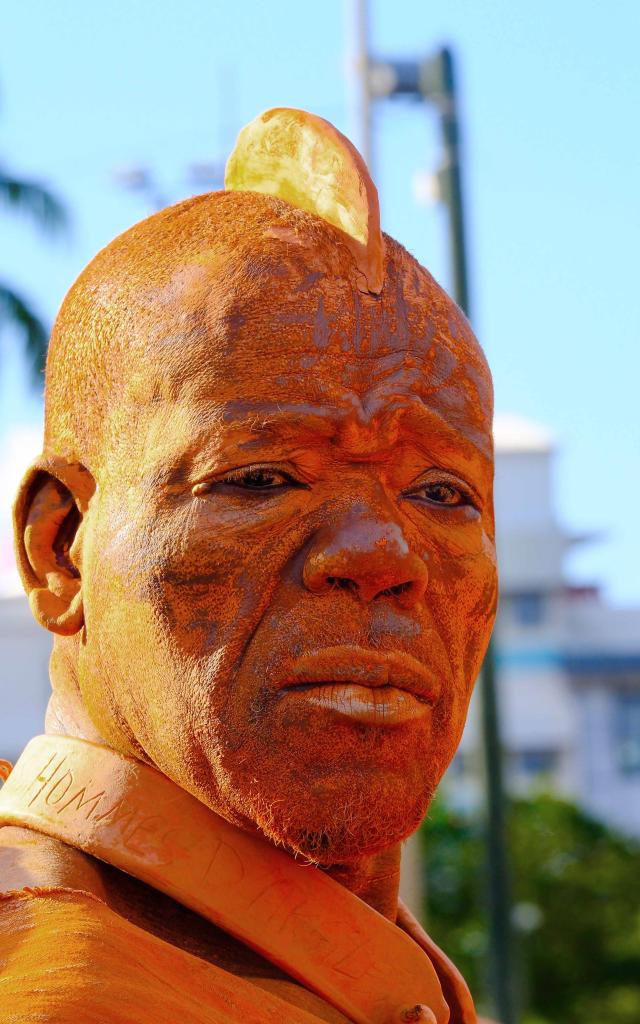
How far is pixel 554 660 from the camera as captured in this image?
35.7 metres

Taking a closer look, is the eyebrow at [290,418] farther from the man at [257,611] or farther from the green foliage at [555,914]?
the green foliage at [555,914]

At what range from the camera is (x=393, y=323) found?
2.74 m

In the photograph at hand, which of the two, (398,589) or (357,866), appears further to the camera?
(357,866)

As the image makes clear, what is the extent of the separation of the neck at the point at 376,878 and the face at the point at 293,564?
175 mm

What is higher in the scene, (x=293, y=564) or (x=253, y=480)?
(x=253, y=480)

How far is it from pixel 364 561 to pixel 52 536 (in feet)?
2.10

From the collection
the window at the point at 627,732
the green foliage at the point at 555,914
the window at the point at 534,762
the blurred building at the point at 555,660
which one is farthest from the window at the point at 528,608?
the green foliage at the point at 555,914

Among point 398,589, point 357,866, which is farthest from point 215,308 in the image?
point 357,866

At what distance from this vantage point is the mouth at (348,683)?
2.49 meters

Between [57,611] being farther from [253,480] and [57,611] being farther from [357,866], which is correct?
[357,866]

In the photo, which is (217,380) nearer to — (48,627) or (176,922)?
(48,627)

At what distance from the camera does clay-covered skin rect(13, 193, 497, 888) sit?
8.23ft

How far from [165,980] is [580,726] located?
33.8m

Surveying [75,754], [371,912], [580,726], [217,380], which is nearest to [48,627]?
[75,754]
